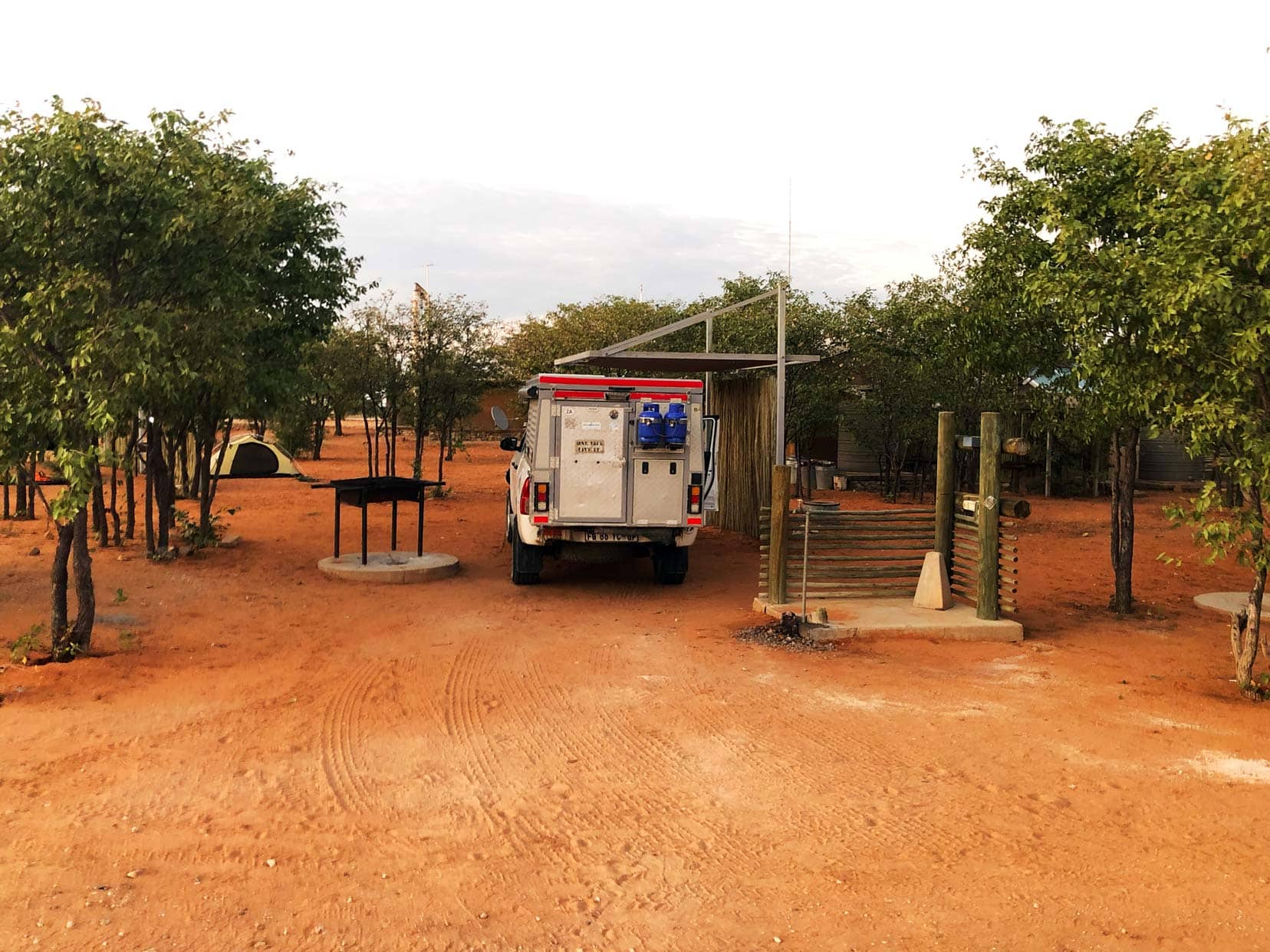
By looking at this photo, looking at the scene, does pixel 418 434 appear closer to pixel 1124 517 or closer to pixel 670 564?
pixel 670 564

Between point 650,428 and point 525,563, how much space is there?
6.98ft

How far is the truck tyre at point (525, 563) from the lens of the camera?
11062 millimetres

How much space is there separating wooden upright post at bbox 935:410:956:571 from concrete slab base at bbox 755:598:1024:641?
638 mm

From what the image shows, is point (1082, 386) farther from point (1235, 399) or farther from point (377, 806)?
point (377, 806)

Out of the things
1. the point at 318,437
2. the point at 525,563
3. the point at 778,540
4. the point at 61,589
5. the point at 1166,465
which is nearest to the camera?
the point at 61,589

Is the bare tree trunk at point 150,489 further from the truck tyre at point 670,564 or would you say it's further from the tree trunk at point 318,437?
the tree trunk at point 318,437

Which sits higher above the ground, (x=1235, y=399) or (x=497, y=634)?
(x=1235, y=399)

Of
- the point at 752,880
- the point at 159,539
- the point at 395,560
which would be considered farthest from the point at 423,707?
the point at 159,539

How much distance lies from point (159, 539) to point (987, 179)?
10761 mm

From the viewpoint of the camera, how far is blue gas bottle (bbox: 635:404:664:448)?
10398 mm

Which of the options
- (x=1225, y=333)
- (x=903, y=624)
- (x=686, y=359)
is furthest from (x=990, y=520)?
(x=686, y=359)

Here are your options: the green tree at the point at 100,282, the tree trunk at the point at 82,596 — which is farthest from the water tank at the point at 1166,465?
the tree trunk at the point at 82,596

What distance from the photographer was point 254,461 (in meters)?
25.4

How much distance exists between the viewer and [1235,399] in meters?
6.59
